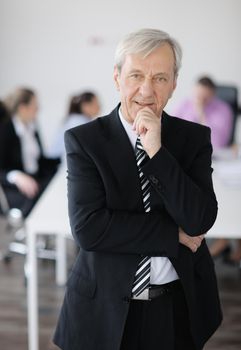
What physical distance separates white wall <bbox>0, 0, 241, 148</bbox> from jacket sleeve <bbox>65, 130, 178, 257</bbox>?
5064 mm

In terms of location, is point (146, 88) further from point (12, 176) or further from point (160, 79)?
point (12, 176)

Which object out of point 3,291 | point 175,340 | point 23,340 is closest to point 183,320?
point 175,340

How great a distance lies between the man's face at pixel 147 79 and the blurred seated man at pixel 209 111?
10.6ft

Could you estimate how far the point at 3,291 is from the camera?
12.0 ft

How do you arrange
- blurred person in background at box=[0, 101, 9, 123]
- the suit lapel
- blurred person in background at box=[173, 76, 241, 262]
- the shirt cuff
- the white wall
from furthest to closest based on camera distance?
the white wall
blurred person in background at box=[173, 76, 241, 262]
blurred person in background at box=[0, 101, 9, 123]
the shirt cuff
the suit lapel

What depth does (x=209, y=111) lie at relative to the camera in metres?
4.80

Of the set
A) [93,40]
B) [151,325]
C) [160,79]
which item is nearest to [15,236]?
[93,40]

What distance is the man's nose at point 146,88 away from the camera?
1389mm

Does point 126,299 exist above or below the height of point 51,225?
below

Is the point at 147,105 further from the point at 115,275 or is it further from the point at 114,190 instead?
the point at 115,275

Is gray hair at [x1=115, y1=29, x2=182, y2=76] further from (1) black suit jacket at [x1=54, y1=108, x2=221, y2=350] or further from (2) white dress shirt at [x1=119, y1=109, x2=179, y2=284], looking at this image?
(2) white dress shirt at [x1=119, y1=109, x2=179, y2=284]

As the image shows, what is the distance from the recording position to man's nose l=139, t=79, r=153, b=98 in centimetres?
139

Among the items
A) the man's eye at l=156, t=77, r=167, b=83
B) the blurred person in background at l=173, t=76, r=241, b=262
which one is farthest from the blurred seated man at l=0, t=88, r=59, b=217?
the man's eye at l=156, t=77, r=167, b=83

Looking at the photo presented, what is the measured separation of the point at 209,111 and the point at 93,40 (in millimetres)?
2207
